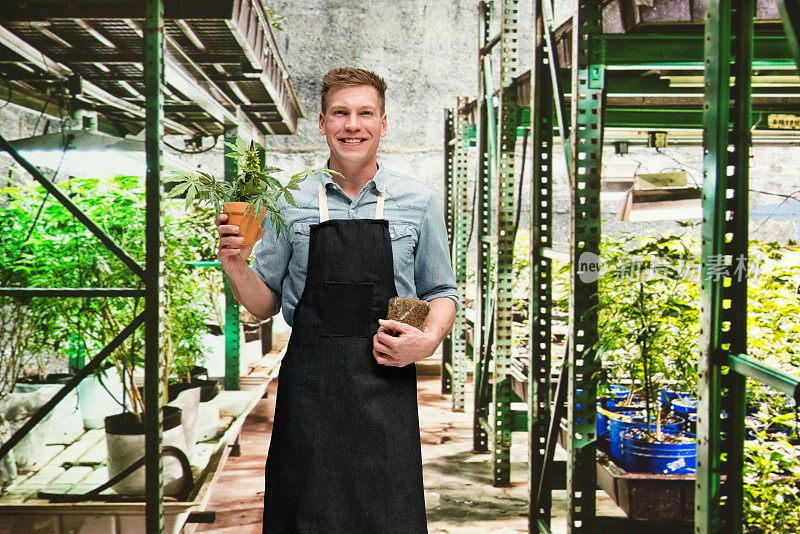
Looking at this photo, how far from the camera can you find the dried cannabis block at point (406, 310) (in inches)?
73.3

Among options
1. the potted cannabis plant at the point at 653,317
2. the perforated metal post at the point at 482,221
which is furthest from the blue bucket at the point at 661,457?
the perforated metal post at the point at 482,221

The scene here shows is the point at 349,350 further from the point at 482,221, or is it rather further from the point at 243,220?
the point at 482,221

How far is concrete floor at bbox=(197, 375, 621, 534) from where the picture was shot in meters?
4.69

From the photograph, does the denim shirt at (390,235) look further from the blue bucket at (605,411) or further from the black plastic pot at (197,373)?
the black plastic pot at (197,373)

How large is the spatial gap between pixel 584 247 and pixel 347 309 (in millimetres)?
1651

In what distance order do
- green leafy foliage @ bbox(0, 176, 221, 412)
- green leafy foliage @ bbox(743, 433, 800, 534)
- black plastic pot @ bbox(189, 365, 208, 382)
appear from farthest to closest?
black plastic pot @ bbox(189, 365, 208, 382)
green leafy foliage @ bbox(0, 176, 221, 412)
green leafy foliage @ bbox(743, 433, 800, 534)

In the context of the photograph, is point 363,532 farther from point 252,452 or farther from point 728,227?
point 252,452

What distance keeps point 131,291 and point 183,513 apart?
155 cm

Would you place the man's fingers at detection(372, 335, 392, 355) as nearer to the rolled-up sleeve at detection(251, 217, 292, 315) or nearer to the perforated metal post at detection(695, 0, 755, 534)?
the rolled-up sleeve at detection(251, 217, 292, 315)

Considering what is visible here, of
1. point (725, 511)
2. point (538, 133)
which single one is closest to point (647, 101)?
point (538, 133)

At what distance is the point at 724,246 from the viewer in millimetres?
1985

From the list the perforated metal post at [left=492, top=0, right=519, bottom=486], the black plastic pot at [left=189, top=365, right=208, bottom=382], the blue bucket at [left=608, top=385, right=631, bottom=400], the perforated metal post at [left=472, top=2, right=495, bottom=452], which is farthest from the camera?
the black plastic pot at [left=189, top=365, right=208, bottom=382]

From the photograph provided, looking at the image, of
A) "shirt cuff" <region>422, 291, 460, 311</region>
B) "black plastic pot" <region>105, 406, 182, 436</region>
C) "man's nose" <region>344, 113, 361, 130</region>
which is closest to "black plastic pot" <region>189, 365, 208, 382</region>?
"black plastic pot" <region>105, 406, 182, 436</region>

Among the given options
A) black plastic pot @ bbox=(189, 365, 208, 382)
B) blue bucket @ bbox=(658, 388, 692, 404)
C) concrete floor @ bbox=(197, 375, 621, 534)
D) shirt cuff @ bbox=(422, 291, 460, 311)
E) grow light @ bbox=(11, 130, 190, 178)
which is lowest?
concrete floor @ bbox=(197, 375, 621, 534)
